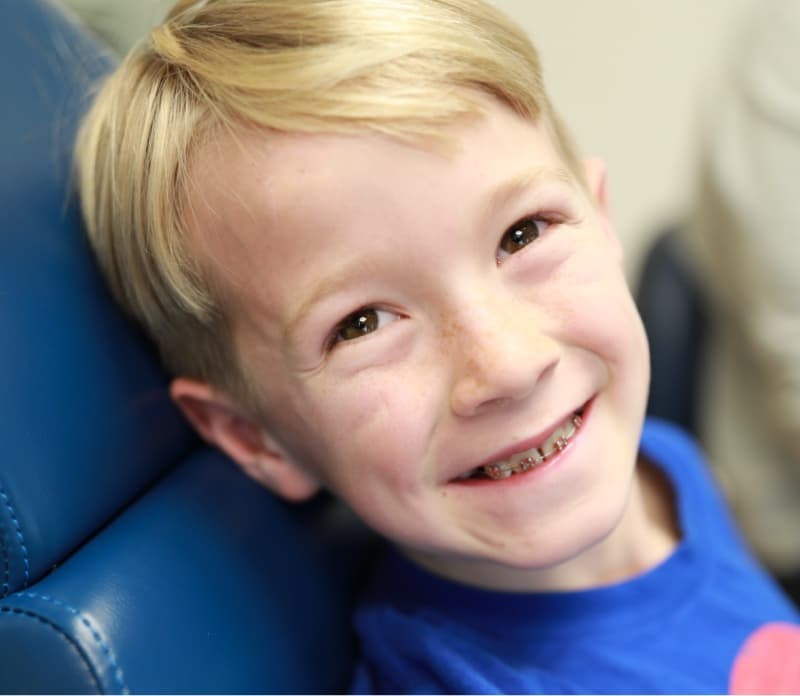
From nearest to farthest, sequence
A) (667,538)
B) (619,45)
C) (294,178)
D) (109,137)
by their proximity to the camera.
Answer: (294,178) → (109,137) → (667,538) → (619,45)

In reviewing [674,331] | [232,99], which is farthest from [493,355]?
[674,331]

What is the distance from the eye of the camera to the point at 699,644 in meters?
0.89

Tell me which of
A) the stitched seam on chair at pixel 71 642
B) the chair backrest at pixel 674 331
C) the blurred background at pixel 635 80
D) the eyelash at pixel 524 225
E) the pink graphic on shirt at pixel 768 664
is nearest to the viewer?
the stitched seam on chair at pixel 71 642

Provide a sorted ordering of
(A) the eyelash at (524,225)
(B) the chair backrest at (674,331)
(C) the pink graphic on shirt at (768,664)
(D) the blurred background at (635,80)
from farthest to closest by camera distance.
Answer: (D) the blurred background at (635,80) → (B) the chair backrest at (674,331) → (C) the pink graphic on shirt at (768,664) → (A) the eyelash at (524,225)

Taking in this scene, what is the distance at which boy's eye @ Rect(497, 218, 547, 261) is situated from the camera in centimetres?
78

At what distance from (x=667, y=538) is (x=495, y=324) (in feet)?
1.40

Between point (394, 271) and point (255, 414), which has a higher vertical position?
point (394, 271)

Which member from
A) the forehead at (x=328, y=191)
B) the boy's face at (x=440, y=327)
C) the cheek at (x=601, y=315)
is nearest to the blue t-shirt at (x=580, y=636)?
the boy's face at (x=440, y=327)

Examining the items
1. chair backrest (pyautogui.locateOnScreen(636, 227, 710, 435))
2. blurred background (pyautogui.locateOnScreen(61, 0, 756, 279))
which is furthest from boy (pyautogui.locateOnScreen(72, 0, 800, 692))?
blurred background (pyautogui.locateOnScreen(61, 0, 756, 279))

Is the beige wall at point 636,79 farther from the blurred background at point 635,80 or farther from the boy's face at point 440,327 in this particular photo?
the boy's face at point 440,327

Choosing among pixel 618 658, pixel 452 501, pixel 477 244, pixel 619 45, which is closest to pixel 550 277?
pixel 477 244

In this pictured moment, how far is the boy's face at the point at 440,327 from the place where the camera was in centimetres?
72

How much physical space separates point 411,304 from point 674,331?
81 cm

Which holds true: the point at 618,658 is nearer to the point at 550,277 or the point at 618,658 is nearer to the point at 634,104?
the point at 550,277
